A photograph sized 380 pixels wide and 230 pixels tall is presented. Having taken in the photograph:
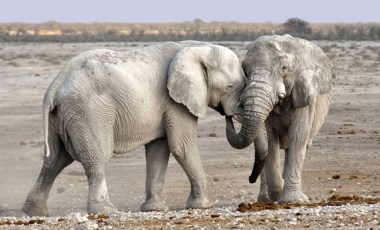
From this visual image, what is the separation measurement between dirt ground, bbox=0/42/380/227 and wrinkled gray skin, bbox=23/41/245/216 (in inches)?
25.1

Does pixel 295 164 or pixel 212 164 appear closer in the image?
pixel 295 164

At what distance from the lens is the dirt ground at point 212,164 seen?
16516 millimetres

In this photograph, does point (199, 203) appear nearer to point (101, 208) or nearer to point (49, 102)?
point (101, 208)

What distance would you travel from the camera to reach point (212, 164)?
19125mm

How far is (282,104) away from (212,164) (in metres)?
4.03

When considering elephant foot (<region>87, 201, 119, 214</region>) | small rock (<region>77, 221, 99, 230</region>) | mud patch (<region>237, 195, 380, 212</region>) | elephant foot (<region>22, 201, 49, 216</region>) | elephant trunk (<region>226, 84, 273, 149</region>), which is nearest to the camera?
small rock (<region>77, 221, 99, 230</region>)

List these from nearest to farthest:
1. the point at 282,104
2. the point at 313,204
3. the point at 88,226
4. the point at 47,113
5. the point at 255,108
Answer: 1. the point at 88,226
2. the point at 313,204
3. the point at 47,113
4. the point at 255,108
5. the point at 282,104

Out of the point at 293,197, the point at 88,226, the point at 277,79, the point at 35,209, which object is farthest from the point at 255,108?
the point at 88,226

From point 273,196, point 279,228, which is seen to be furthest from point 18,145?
point 279,228

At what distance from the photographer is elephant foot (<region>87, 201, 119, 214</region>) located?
14.6m

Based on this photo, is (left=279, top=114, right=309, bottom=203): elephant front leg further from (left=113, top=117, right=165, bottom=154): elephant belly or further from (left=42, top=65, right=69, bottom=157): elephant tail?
(left=42, top=65, right=69, bottom=157): elephant tail

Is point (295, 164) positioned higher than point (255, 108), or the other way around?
point (255, 108)

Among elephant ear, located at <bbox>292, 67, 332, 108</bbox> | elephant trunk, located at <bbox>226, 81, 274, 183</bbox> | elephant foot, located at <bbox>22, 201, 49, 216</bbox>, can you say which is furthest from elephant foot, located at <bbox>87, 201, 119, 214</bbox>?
elephant ear, located at <bbox>292, 67, 332, 108</bbox>

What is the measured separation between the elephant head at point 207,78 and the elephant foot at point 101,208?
1253 millimetres
